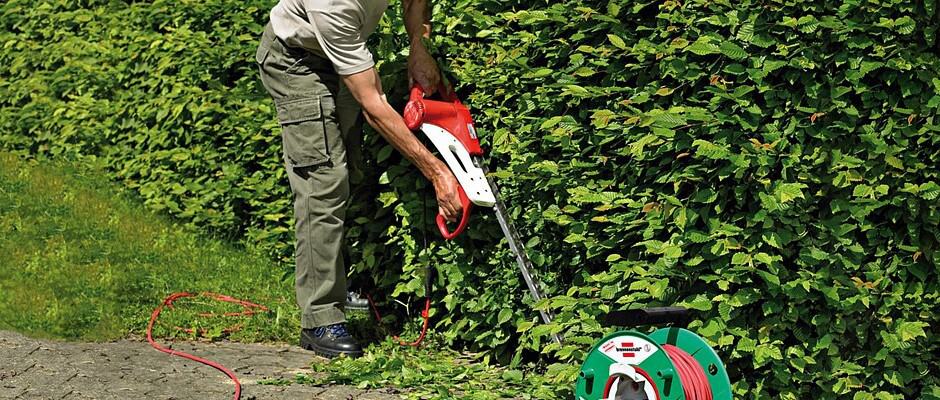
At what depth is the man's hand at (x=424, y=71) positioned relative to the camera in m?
5.17

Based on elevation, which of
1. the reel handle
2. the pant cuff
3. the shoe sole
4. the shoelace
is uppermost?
the reel handle

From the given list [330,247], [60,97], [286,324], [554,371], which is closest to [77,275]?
[286,324]

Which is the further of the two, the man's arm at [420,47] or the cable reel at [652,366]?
the man's arm at [420,47]

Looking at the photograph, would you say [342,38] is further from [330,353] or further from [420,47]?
[330,353]

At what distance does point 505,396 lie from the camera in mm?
4883

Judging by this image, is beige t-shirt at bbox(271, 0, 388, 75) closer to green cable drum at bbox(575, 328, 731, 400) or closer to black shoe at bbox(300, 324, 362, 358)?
black shoe at bbox(300, 324, 362, 358)

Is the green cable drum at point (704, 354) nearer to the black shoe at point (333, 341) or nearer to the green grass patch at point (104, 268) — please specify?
the black shoe at point (333, 341)

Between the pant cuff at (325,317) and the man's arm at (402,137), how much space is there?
0.75 metres

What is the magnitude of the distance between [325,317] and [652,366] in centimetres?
216

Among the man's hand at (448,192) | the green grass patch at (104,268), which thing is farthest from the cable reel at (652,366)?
the green grass patch at (104,268)

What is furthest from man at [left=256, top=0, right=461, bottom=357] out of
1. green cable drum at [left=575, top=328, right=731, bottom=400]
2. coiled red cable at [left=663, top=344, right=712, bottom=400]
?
coiled red cable at [left=663, top=344, right=712, bottom=400]

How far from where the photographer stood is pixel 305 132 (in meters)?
5.34

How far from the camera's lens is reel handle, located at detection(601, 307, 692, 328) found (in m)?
3.87

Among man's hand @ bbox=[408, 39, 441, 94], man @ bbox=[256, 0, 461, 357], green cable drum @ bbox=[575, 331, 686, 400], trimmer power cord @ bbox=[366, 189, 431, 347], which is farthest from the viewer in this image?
trimmer power cord @ bbox=[366, 189, 431, 347]
